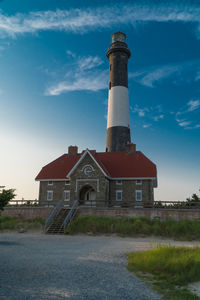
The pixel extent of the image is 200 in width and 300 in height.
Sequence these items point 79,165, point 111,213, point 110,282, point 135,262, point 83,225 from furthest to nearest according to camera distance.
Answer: point 79,165 → point 111,213 → point 83,225 → point 135,262 → point 110,282

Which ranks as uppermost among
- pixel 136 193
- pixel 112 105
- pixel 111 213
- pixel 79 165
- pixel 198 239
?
pixel 112 105

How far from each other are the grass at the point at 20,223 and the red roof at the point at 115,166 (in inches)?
Answer: 293

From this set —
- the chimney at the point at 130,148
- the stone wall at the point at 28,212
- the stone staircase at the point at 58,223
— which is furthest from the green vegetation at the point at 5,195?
the chimney at the point at 130,148

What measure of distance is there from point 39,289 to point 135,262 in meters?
4.40

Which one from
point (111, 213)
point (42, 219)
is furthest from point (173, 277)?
point (42, 219)

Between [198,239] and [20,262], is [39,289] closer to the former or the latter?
[20,262]

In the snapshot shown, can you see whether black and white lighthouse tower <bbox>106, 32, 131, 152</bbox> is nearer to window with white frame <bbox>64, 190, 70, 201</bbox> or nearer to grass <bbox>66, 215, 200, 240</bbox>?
window with white frame <bbox>64, 190, 70, 201</bbox>

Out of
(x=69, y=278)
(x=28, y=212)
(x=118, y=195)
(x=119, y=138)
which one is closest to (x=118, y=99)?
(x=119, y=138)

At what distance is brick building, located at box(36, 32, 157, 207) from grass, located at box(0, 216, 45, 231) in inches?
112

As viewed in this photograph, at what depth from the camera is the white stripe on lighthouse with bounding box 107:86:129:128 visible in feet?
123

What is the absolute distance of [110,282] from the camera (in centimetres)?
758

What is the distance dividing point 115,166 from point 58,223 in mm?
12141

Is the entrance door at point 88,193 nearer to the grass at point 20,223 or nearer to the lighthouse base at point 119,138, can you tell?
the grass at point 20,223

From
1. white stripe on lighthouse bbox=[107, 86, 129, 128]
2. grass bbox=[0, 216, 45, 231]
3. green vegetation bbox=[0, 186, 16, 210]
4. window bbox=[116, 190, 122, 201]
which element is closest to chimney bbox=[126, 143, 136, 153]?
white stripe on lighthouse bbox=[107, 86, 129, 128]
